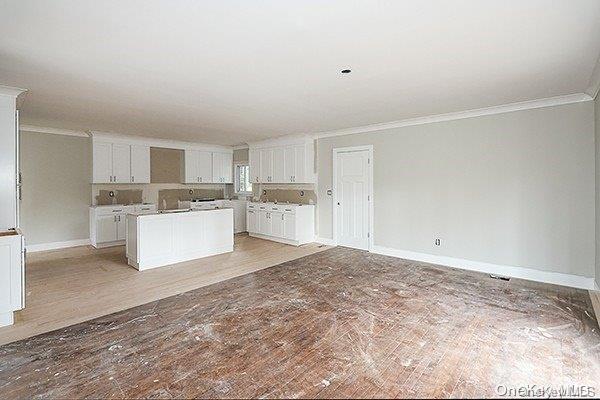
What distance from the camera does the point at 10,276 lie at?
9.76 ft

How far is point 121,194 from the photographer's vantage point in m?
7.20

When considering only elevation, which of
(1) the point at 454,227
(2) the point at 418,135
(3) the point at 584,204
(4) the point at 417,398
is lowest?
(4) the point at 417,398

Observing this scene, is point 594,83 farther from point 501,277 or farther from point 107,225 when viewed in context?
point 107,225

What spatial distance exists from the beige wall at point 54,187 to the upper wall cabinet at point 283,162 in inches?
146

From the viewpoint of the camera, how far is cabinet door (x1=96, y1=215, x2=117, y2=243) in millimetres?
6410

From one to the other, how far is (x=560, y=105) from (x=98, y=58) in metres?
5.44

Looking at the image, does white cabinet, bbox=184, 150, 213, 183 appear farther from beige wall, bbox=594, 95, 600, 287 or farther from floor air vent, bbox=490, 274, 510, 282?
beige wall, bbox=594, 95, 600, 287

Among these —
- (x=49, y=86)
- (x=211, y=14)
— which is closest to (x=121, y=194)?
(x=49, y=86)

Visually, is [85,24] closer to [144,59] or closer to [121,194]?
[144,59]

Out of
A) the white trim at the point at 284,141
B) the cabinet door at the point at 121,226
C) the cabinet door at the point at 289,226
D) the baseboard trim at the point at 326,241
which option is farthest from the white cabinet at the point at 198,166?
the baseboard trim at the point at 326,241

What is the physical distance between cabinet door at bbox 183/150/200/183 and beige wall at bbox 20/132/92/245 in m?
2.14

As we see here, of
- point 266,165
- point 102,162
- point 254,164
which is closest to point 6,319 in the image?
point 102,162

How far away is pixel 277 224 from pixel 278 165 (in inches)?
57.6

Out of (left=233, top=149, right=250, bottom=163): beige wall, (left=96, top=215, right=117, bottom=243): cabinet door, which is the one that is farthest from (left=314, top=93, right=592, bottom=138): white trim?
(left=96, top=215, right=117, bottom=243): cabinet door
